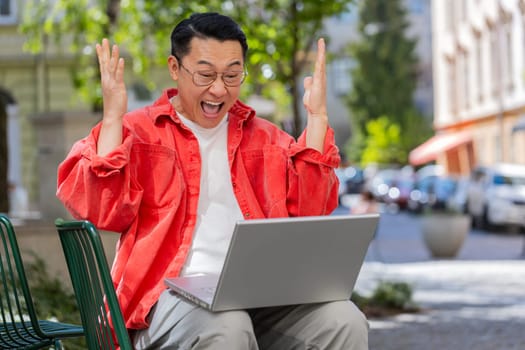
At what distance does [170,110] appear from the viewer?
3.86 meters

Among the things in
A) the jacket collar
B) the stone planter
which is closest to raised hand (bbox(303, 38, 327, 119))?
the jacket collar

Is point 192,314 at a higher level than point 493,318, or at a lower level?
higher

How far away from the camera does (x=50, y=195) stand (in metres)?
10.4

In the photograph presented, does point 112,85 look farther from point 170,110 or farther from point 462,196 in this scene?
point 462,196

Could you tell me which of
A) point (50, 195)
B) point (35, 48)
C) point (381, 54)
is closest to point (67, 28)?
point (35, 48)

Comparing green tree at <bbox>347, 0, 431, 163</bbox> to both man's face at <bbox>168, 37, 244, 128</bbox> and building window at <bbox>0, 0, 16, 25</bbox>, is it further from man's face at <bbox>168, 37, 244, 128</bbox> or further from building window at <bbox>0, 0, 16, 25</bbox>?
man's face at <bbox>168, 37, 244, 128</bbox>

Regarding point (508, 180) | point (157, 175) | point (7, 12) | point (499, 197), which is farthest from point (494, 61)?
point (157, 175)

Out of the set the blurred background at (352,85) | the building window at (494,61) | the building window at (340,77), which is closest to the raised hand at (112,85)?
the blurred background at (352,85)

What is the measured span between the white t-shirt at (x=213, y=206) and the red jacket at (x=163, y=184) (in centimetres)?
3

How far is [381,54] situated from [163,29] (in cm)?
6119

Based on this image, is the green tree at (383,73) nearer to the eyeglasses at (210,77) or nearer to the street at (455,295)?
the street at (455,295)

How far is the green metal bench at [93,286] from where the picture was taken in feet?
10.9

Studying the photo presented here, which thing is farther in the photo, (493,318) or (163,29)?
(163,29)

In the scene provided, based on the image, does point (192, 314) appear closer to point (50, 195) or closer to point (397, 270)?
point (50, 195)
